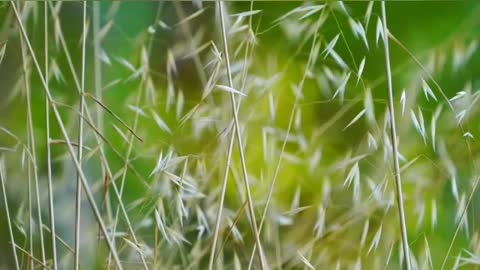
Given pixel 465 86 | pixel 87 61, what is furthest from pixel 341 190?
pixel 87 61

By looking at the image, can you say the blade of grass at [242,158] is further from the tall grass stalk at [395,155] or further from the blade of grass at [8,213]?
the blade of grass at [8,213]

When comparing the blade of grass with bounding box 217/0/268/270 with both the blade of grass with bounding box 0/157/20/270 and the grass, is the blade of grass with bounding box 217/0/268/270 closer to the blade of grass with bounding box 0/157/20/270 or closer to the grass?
the grass

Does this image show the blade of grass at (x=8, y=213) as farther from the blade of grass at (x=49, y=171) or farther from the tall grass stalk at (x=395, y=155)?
the tall grass stalk at (x=395, y=155)

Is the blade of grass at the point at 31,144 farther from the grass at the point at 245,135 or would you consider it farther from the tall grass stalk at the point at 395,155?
the tall grass stalk at the point at 395,155

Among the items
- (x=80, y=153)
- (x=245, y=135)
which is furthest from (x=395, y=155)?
(x=80, y=153)

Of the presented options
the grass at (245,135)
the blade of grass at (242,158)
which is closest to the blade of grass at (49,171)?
the grass at (245,135)

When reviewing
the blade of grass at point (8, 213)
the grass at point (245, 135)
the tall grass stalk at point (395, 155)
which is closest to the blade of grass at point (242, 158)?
the grass at point (245, 135)

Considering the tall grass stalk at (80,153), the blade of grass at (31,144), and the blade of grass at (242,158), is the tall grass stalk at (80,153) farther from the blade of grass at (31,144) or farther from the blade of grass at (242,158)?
the blade of grass at (242,158)

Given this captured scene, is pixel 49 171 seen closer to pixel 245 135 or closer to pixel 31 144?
pixel 31 144

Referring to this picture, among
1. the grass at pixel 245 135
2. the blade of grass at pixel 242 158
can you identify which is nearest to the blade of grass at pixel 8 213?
the grass at pixel 245 135
